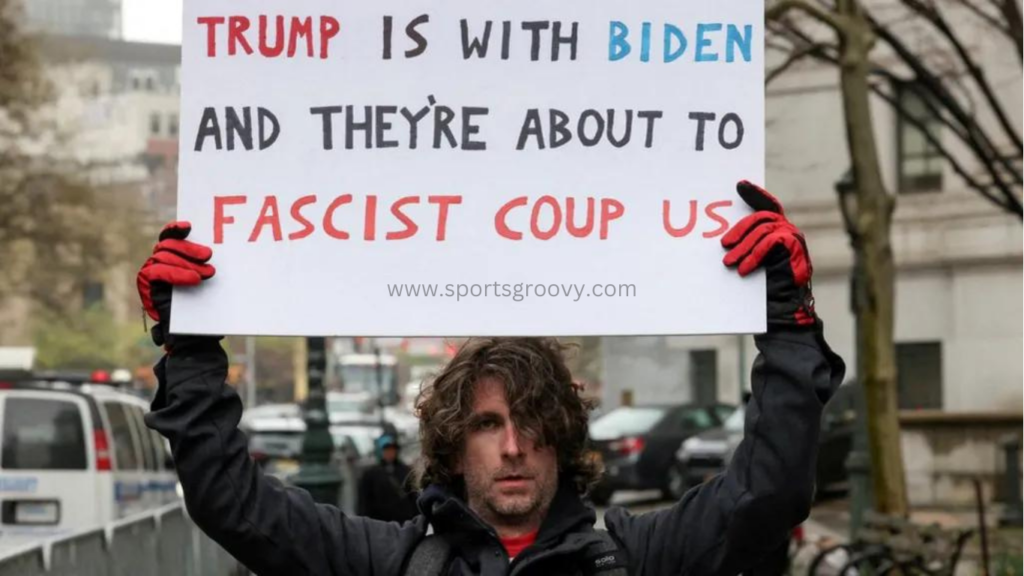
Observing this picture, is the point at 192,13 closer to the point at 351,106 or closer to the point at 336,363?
the point at 351,106

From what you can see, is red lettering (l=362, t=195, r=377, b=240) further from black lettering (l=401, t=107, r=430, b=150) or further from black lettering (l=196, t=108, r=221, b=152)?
black lettering (l=196, t=108, r=221, b=152)

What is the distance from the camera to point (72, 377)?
19344 mm

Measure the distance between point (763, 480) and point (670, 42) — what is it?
0.92 m

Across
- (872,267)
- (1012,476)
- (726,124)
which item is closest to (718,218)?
(726,124)

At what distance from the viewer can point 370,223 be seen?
12.8 ft

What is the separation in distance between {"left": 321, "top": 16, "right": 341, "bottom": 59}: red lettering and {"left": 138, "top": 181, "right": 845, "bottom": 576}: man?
48cm

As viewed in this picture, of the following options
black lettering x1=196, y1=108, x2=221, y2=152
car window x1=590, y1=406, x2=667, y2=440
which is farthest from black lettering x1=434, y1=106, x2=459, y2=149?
car window x1=590, y1=406, x2=667, y2=440

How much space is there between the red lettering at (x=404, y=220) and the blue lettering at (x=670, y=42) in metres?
0.58

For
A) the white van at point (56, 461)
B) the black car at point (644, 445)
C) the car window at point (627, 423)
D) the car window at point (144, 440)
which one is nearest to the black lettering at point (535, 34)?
the white van at point (56, 461)

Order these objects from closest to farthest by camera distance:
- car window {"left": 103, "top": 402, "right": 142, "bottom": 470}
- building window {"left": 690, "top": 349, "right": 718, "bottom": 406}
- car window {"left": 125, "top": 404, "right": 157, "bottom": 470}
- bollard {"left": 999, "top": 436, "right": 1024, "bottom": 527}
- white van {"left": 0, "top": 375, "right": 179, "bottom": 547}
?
1. white van {"left": 0, "top": 375, "right": 179, "bottom": 547}
2. car window {"left": 103, "top": 402, "right": 142, "bottom": 470}
3. car window {"left": 125, "top": 404, "right": 157, "bottom": 470}
4. bollard {"left": 999, "top": 436, "right": 1024, "bottom": 527}
5. building window {"left": 690, "top": 349, "right": 718, "bottom": 406}

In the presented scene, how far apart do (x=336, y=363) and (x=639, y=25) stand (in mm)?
75086

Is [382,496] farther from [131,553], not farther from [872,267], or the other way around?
[131,553]

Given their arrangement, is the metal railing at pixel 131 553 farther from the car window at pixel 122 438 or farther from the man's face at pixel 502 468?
the car window at pixel 122 438

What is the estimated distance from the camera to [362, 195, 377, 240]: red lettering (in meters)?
3.90
